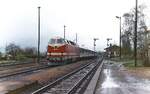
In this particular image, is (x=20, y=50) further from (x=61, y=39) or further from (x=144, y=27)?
(x=61, y=39)

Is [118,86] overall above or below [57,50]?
below

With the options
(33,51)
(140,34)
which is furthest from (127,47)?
(33,51)

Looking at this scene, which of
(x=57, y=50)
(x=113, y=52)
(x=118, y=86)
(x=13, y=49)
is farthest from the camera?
(x=113, y=52)

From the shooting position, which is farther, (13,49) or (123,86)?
(13,49)

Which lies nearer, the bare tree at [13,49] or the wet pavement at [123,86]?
the wet pavement at [123,86]

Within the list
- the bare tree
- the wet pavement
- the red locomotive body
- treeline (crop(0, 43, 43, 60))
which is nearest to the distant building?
treeline (crop(0, 43, 43, 60))

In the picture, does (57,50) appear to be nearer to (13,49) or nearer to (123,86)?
(123,86)

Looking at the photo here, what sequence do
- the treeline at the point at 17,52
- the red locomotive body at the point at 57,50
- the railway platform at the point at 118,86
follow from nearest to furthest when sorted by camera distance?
the railway platform at the point at 118,86 < the red locomotive body at the point at 57,50 < the treeline at the point at 17,52

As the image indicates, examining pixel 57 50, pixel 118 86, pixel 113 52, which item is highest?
pixel 113 52

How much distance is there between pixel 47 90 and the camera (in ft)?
68.4

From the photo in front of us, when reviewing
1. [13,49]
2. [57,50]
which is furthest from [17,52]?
[57,50]

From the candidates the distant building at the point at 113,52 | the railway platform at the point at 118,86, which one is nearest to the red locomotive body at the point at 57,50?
the railway platform at the point at 118,86

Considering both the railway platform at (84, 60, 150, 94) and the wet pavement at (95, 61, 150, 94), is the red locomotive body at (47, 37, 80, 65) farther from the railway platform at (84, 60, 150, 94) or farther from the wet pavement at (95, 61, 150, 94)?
the wet pavement at (95, 61, 150, 94)

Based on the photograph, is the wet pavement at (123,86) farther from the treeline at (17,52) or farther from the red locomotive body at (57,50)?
the treeline at (17,52)
